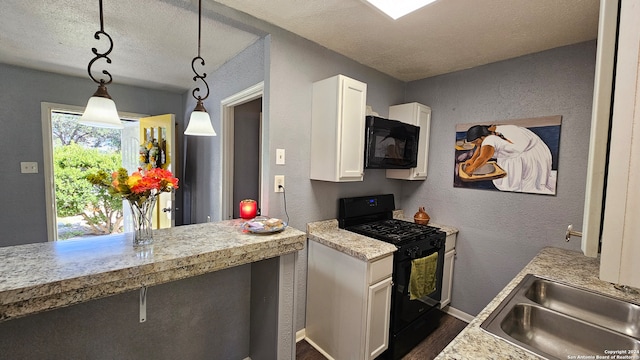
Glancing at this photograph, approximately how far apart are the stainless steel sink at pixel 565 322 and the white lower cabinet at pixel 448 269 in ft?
3.43

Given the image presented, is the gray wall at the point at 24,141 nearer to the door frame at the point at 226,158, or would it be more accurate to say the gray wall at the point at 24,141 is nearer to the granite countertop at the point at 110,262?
the door frame at the point at 226,158

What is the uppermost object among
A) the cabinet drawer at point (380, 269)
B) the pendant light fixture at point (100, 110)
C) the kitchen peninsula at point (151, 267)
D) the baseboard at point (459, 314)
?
the pendant light fixture at point (100, 110)

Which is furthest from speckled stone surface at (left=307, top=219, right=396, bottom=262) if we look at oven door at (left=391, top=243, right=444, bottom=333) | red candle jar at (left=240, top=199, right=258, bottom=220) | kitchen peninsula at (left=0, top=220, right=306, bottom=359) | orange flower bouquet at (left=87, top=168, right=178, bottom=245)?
orange flower bouquet at (left=87, top=168, right=178, bottom=245)

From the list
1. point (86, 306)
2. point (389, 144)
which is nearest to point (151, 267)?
point (86, 306)

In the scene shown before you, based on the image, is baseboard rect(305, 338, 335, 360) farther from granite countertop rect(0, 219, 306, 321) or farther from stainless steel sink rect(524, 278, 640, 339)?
stainless steel sink rect(524, 278, 640, 339)

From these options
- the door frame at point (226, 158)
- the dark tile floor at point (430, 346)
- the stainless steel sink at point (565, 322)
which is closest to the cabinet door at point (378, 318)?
the dark tile floor at point (430, 346)

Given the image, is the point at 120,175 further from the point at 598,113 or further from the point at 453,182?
the point at 453,182

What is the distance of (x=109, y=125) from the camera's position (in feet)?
4.19

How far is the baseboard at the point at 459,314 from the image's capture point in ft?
7.97

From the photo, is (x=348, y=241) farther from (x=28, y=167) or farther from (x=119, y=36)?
(x=28, y=167)

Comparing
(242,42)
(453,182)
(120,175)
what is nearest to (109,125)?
(120,175)

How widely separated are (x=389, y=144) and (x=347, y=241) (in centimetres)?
95

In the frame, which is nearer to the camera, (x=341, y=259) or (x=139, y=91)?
(x=341, y=259)

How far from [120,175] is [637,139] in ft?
5.33
